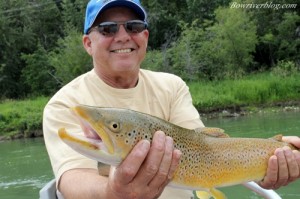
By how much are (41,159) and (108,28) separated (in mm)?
13688

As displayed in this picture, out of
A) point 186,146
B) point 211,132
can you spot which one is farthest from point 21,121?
point 186,146

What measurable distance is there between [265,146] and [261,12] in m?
35.3

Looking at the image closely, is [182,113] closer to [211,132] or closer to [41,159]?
[211,132]

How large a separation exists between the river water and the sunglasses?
672cm

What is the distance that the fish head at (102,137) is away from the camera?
189cm

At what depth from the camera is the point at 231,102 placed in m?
25.2

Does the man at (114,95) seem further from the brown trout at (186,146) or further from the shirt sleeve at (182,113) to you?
the brown trout at (186,146)

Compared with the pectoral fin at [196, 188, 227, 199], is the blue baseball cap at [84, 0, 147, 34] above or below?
above

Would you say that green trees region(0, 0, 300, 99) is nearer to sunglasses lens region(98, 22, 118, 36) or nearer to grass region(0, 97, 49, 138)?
grass region(0, 97, 49, 138)

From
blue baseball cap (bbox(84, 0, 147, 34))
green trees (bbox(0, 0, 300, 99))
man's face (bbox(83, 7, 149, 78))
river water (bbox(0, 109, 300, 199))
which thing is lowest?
river water (bbox(0, 109, 300, 199))

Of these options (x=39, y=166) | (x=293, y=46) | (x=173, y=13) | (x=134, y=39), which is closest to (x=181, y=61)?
(x=293, y=46)

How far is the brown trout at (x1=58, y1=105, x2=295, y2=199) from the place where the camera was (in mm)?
1912

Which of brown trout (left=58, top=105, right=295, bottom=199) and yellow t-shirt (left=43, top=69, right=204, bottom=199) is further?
yellow t-shirt (left=43, top=69, right=204, bottom=199)

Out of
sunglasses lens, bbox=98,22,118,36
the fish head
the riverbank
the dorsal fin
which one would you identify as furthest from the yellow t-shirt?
the riverbank
